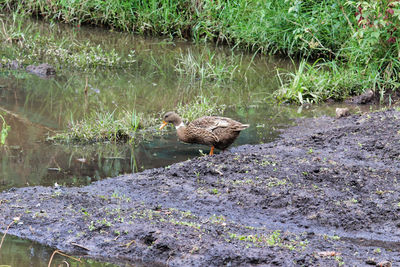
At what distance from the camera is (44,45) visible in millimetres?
14195

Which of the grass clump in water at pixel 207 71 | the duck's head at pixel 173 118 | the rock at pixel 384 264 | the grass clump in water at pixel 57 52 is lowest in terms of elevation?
the grass clump in water at pixel 57 52

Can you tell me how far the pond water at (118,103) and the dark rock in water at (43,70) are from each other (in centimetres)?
19

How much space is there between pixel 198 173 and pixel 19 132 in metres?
3.24

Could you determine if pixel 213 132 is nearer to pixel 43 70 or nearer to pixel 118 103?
pixel 118 103

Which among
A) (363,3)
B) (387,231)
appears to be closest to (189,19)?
(363,3)

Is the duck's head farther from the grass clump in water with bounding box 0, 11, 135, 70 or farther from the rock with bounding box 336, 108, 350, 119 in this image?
the grass clump in water with bounding box 0, 11, 135, 70

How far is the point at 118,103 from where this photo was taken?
34.5 feet

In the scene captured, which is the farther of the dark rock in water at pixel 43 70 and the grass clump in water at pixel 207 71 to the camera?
the grass clump in water at pixel 207 71

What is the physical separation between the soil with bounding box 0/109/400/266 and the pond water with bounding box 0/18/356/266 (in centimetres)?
35

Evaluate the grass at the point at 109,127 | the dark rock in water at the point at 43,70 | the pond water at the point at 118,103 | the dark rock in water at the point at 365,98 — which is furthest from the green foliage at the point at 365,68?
the dark rock in water at the point at 43,70

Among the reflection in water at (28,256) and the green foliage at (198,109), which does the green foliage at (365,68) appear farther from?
the reflection in water at (28,256)

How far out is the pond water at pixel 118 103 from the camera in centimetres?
716

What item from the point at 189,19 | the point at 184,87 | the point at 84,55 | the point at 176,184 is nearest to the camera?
the point at 176,184

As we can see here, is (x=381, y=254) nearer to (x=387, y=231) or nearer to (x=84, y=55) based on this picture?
(x=387, y=231)
